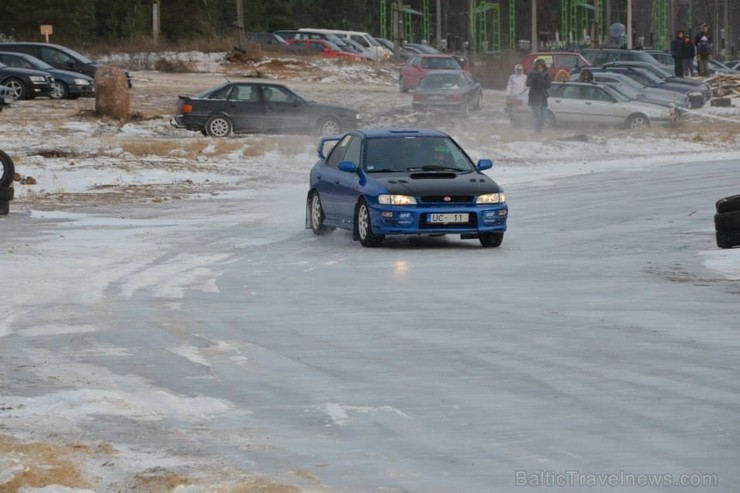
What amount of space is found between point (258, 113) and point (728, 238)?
942 inches

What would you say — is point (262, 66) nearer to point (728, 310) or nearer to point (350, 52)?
point (350, 52)

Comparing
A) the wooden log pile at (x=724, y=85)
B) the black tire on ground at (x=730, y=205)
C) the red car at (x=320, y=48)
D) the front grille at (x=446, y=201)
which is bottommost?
the front grille at (x=446, y=201)

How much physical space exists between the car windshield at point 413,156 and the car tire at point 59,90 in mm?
29253

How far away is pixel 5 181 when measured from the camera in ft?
73.8

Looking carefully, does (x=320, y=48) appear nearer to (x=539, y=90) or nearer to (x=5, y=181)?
(x=539, y=90)

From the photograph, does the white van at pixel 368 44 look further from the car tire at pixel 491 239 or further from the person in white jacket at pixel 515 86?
the car tire at pixel 491 239

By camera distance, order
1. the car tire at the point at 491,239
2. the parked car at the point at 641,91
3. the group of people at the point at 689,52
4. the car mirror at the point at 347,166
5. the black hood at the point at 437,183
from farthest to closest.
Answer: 1. the group of people at the point at 689,52
2. the parked car at the point at 641,91
3. the car mirror at the point at 347,166
4. the car tire at the point at 491,239
5. the black hood at the point at 437,183

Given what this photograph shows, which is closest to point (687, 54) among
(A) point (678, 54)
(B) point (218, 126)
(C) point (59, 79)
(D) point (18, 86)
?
(A) point (678, 54)

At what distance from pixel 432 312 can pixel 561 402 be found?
13.7 feet

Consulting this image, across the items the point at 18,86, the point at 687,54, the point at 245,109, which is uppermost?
the point at 687,54

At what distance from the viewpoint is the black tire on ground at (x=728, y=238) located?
50.9ft

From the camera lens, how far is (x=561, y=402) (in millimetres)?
8711

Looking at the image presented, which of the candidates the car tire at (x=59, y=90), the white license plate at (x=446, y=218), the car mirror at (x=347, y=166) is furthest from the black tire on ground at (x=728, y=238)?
the car tire at (x=59, y=90)

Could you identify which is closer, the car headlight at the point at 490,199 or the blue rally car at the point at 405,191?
the blue rally car at the point at 405,191
